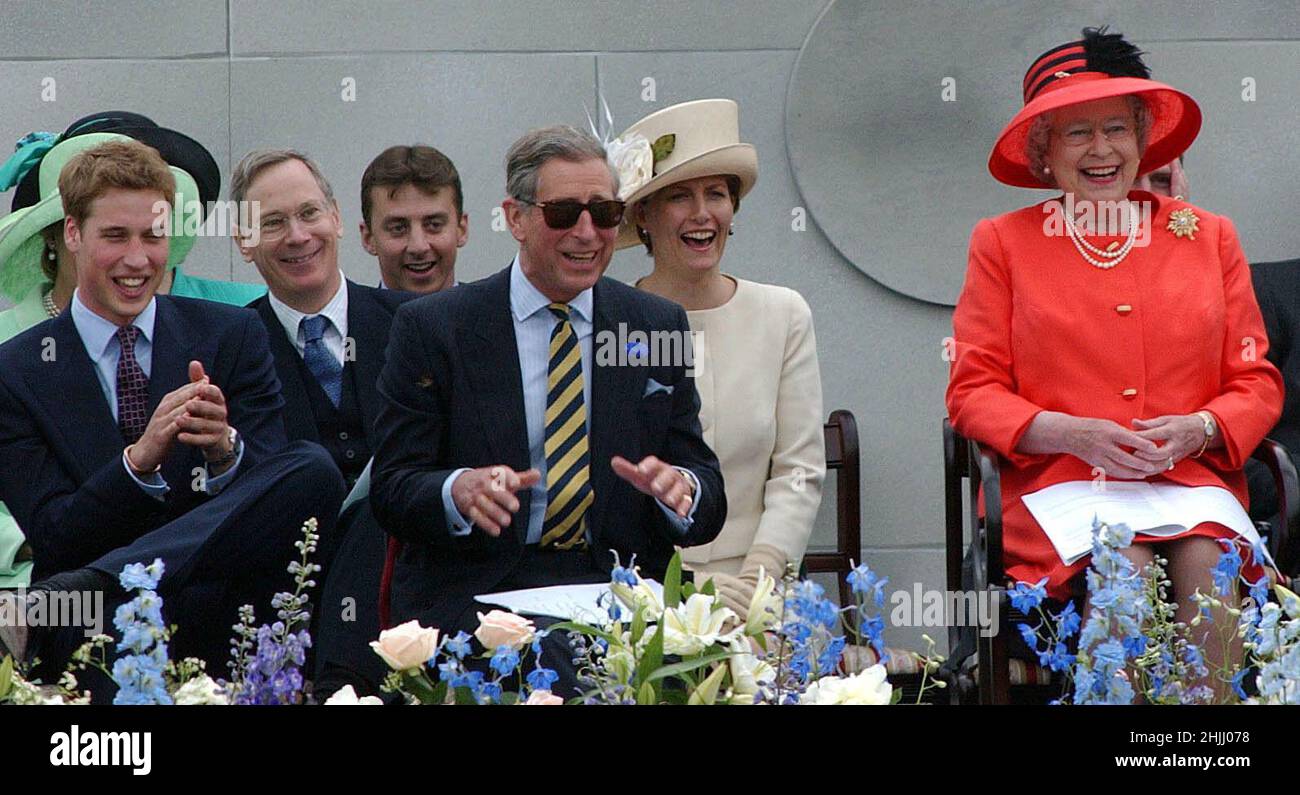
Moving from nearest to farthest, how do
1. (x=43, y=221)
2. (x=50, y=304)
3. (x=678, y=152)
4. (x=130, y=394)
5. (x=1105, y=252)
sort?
(x=130, y=394) < (x=1105, y=252) < (x=43, y=221) < (x=50, y=304) < (x=678, y=152)

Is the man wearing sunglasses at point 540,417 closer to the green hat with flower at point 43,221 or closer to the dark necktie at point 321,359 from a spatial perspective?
the dark necktie at point 321,359

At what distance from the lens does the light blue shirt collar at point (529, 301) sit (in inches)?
162

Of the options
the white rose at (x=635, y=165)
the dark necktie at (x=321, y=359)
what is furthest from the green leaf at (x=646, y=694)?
the white rose at (x=635, y=165)

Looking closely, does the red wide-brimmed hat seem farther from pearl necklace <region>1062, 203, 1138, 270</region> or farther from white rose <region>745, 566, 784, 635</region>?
white rose <region>745, 566, 784, 635</region>

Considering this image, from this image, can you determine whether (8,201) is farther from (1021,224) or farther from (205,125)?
(1021,224)

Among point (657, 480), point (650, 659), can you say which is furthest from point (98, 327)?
point (650, 659)

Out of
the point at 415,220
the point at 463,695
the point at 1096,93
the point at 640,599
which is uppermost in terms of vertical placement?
the point at 1096,93

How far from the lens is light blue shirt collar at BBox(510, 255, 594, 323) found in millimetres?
4125

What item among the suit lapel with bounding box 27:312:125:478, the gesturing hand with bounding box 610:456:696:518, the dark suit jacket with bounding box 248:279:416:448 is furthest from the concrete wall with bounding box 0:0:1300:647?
the gesturing hand with bounding box 610:456:696:518

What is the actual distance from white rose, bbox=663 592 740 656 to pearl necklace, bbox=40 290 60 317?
2919 millimetres

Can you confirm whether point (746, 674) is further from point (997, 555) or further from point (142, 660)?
point (997, 555)

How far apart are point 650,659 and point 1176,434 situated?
2.27 m

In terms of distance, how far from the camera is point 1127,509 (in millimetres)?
4027

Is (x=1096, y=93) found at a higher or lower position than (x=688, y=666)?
higher
